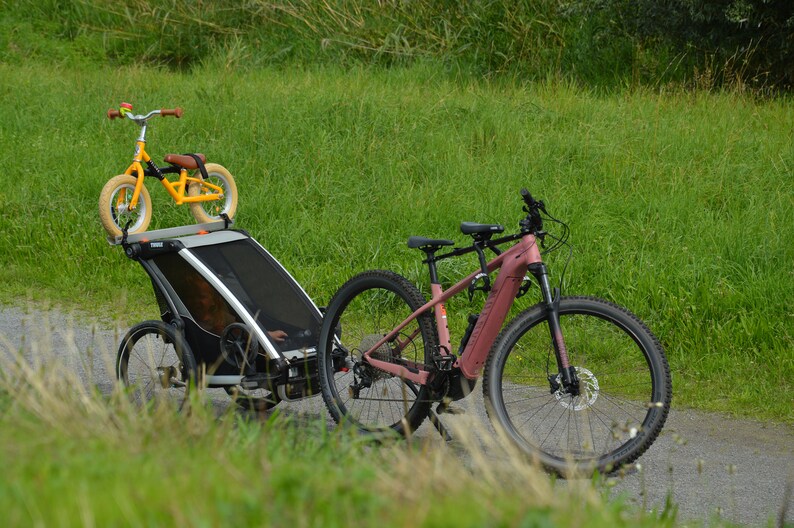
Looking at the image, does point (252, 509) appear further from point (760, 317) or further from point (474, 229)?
point (760, 317)

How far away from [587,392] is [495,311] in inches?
21.1

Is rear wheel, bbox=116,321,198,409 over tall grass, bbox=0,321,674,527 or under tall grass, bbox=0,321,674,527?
under

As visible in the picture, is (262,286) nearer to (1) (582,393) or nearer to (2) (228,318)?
(2) (228,318)

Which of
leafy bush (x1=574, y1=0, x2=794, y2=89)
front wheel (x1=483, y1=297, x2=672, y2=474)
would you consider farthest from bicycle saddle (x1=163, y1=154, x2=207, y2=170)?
leafy bush (x1=574, y1=0, x2=794, y2=89)

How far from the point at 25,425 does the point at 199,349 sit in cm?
200

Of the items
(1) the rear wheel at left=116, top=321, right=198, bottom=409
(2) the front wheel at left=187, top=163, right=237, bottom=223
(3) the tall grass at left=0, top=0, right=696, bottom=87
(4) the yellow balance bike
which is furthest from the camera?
(3) the tall grass at left=0, top=0, right=696, bottom=87

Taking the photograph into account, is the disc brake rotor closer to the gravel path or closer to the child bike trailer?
the gravel path

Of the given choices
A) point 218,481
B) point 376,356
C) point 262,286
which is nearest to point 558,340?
point 376,356

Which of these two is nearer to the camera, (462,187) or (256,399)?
(256,399)

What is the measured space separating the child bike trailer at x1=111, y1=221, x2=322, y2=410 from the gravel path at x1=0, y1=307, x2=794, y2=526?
0.36m

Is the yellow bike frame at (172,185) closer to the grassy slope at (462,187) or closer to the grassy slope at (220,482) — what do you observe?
the grassy slope at (462,187)

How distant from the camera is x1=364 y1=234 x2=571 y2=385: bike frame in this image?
4.62 metres

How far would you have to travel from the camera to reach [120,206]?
559 cm

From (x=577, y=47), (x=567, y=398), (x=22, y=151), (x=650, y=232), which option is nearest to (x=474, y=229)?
(x=567, y=398)
